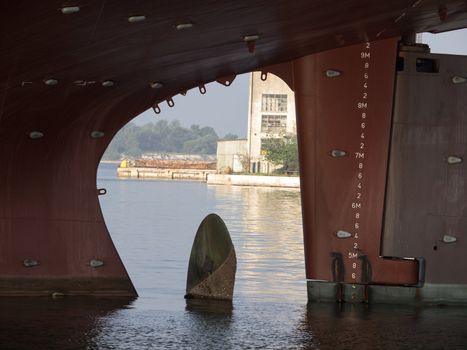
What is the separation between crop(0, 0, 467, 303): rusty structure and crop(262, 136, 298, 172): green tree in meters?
91.8

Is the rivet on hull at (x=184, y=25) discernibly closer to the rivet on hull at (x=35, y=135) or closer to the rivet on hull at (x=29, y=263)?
the rivet on hull at (x=35, y=135)

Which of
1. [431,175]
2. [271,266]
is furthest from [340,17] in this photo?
[271,266]

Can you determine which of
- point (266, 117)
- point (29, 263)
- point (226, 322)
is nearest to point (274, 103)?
point (266, 117)

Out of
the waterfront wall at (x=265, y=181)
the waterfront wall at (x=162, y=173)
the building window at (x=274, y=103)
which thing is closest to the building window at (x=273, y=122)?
the building window at (x=274, y=103)

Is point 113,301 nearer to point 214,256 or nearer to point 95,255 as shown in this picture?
point 95,255

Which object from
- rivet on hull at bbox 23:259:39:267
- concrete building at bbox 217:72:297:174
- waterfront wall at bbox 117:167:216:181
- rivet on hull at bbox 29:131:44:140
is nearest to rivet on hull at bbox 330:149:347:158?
rivet on hull at bbox 29:131:44:140

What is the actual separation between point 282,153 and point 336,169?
304 feet

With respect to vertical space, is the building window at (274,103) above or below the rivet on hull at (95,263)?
above

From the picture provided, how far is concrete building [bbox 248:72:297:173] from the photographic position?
4483 inches

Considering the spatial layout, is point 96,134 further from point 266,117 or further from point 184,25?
point 266,117

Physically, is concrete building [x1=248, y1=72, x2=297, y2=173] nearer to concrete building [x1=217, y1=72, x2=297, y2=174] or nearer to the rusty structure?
concrete building [x1=217, y1=72, x2=297, y2=174]

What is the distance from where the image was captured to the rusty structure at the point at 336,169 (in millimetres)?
15383

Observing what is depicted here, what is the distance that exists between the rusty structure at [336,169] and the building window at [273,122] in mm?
99670

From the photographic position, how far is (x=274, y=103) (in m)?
117
